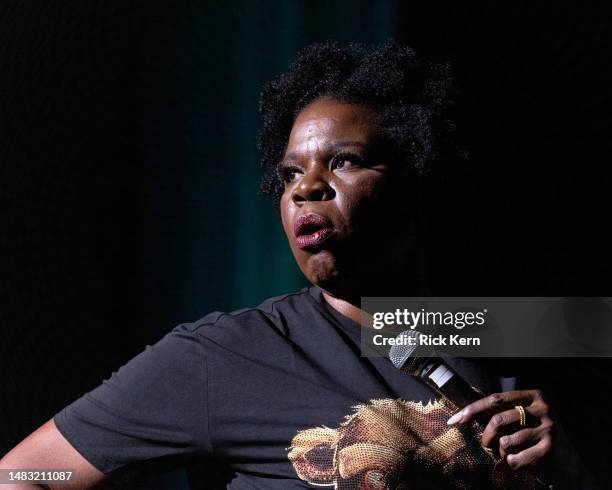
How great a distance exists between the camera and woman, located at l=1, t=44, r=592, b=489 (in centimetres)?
100

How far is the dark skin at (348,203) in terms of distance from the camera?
111cm

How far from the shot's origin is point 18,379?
1348 mm

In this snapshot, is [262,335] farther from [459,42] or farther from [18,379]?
[459,42]

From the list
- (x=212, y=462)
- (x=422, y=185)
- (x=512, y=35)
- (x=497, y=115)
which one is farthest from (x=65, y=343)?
(x=512, y=35)

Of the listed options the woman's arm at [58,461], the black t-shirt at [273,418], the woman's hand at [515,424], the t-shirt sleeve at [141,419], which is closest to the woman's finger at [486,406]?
the woman's hand at [515,424]

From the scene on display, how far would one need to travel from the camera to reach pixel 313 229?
1106mm

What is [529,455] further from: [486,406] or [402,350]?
[402,350]

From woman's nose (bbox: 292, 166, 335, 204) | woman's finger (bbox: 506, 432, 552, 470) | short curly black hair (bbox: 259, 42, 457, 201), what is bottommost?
woman's finger (bbox: 506, 432, 552, 470)

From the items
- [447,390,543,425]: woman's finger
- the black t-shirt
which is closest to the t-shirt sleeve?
the black t-shirt

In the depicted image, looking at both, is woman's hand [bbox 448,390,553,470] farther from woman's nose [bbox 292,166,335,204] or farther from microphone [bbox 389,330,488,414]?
woman's nose [bbox 292,166,335,204]

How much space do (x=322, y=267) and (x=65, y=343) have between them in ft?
2.07

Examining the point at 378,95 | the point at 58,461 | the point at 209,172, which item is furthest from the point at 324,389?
the point at 209,172

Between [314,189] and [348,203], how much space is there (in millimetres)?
63

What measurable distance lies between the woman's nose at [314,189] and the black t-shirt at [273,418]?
0.22m
